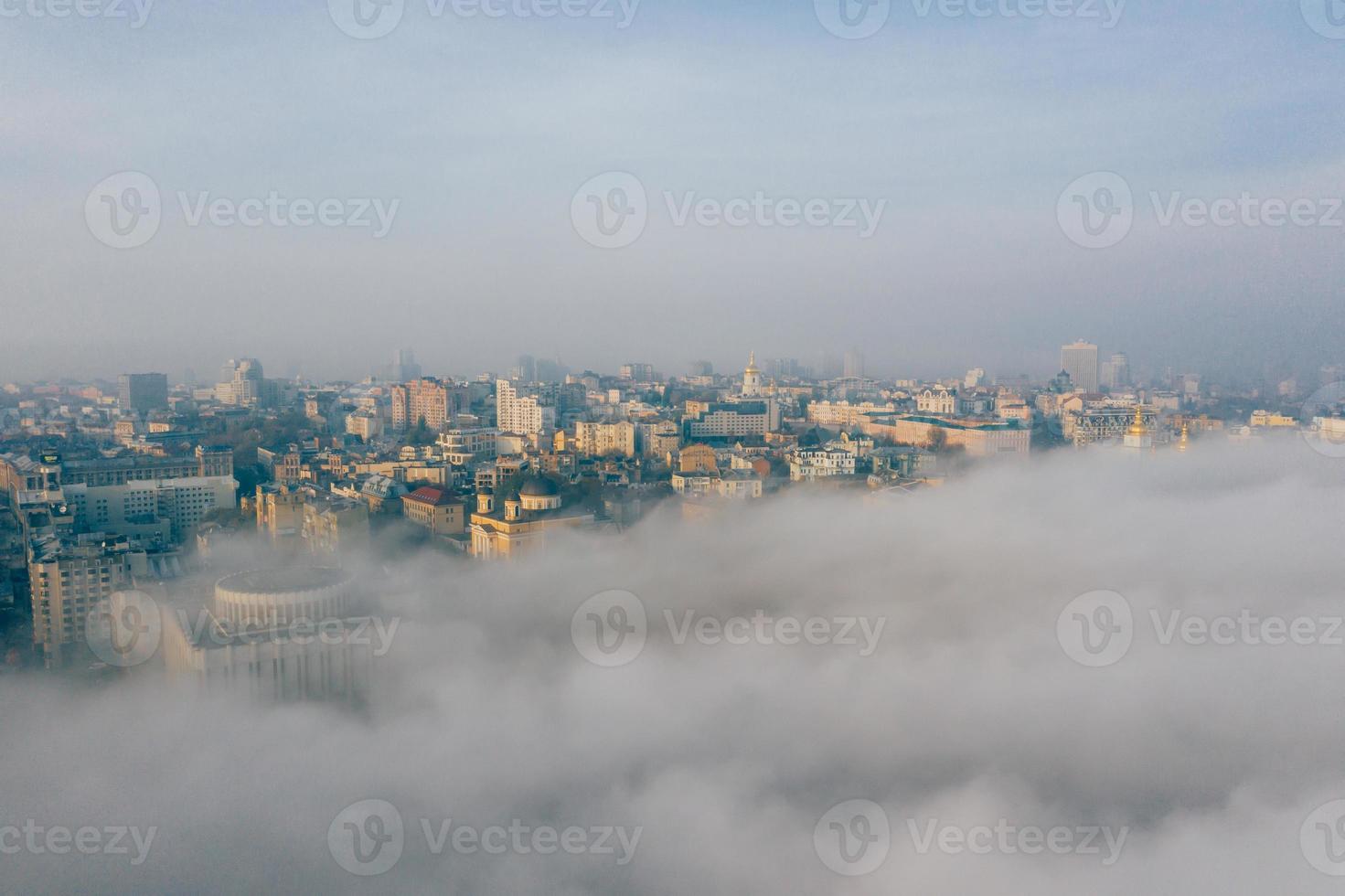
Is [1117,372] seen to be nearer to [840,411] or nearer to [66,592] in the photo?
[840,411]

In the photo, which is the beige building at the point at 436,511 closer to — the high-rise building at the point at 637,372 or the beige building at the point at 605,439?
the beige building at the point at 605,439

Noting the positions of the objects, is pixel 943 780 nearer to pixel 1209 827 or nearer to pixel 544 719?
pixel 1209 827

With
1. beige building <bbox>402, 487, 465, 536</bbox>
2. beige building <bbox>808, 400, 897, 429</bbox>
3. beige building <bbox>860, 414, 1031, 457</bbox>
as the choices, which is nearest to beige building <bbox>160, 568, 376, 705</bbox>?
beige building <bbox>402, 487, 465, 536</bbox>

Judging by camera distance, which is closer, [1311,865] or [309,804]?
[1311,865]

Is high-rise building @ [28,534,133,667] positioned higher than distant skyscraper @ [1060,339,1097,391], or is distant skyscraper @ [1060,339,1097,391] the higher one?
distant skyscraper @ [1060,339,1097,391]

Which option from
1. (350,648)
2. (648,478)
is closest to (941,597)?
(350,648)

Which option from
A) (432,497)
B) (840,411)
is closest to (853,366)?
(840,411)

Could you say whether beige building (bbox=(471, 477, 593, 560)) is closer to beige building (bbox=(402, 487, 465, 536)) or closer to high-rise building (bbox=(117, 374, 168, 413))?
beige building (bbox=(402, 487, 465, 536))
